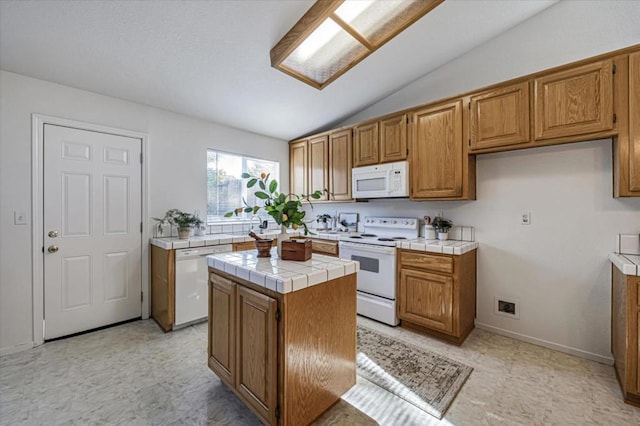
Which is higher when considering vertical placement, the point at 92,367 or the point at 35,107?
the point at 35,107

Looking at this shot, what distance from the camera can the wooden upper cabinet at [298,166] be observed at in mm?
4254

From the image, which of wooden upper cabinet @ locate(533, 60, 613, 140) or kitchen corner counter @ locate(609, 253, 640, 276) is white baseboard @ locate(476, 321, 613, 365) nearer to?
kitchen corner counter @ locate(609, 253, 640, 276)

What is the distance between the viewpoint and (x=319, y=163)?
4047 mm

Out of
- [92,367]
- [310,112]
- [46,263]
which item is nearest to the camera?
[92,367]

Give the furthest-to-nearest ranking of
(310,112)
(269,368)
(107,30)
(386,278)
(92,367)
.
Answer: (310,112)
(386,278)
(92,367)
(107,30)
(269,368)

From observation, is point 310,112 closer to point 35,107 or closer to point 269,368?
point 35,107

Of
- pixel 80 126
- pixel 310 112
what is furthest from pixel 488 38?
pixel 80 126

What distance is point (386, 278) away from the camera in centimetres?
287

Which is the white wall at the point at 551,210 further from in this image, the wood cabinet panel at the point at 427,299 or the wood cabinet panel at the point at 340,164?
the wood cabinet panel at the point at 340,164

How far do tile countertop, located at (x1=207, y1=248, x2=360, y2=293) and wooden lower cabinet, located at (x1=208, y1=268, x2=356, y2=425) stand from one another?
49mm

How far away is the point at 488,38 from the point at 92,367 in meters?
4.62

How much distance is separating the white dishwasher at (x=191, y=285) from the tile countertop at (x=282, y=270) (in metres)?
1.14

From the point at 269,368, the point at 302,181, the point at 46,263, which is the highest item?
the point at 302,181

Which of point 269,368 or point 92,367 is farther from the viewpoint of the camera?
point 92,367
